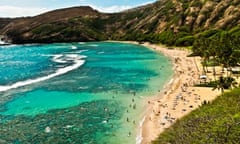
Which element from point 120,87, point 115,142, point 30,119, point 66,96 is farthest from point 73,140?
point 120,87

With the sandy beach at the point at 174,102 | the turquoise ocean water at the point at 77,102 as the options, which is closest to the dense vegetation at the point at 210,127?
the sandy beach at the point at 174,102

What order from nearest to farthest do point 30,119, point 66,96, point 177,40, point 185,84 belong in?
point 30,119
point 66,96
point 185,84
point 177,40

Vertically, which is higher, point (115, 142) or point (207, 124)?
point (207, 124)

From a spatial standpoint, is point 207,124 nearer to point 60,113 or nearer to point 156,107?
point 156,107

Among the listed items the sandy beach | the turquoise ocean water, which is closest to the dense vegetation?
the sandy beach

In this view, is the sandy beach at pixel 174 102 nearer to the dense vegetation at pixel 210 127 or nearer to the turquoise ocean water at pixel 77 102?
the turquoise ocean water at pixel 77 102

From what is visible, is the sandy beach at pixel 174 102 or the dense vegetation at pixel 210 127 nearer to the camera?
the dense vegetation at pixel 210 127
